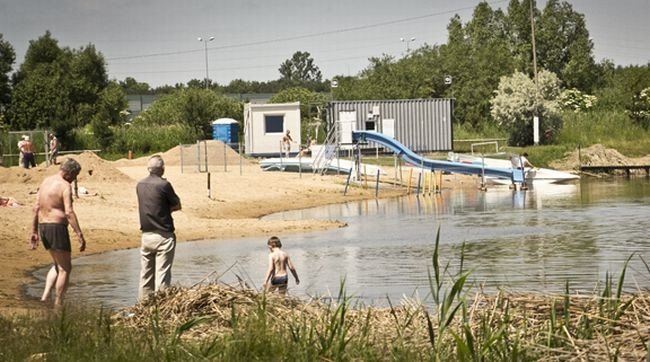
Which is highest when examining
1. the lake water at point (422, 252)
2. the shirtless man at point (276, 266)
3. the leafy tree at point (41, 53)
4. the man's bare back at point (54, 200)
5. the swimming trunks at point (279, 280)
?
the leafy tree at point (41, 53)

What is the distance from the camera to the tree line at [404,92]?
77.9m

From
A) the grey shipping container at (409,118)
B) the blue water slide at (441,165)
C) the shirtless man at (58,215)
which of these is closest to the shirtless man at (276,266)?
the shirtless man at (58,215)

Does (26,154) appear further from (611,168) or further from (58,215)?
(58,215)

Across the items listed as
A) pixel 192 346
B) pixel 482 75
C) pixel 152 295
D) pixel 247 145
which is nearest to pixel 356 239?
pixel 152 295

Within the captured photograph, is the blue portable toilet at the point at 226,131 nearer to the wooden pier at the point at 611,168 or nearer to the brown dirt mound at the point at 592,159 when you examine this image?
the brown dirt mound at the point at 592,159

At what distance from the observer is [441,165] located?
55.0m

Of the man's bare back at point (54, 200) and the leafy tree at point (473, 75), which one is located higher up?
the leafy tree at point (473, 75)

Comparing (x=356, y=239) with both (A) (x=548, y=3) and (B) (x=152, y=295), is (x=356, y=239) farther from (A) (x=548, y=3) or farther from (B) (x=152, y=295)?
(A) (x=548, y=3)

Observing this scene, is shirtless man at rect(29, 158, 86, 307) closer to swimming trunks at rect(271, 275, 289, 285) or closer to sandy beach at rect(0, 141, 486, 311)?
sandy beach at rect(0, 141, 486, 311)

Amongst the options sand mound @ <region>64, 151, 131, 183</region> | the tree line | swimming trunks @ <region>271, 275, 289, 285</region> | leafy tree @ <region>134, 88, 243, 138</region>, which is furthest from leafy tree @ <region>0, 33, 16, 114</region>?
swimming trunks @ <region>271, 275, 289, 285</region>

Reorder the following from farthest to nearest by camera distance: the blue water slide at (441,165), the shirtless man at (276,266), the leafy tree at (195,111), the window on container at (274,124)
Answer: the leafy tree at (195,111), the window on container at (274,124), the blue water slide at (441,165), the shirtless man at (276,266)

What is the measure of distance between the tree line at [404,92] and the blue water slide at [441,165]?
19.6 metres

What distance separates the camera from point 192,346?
1030cm

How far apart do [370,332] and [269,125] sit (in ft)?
198
